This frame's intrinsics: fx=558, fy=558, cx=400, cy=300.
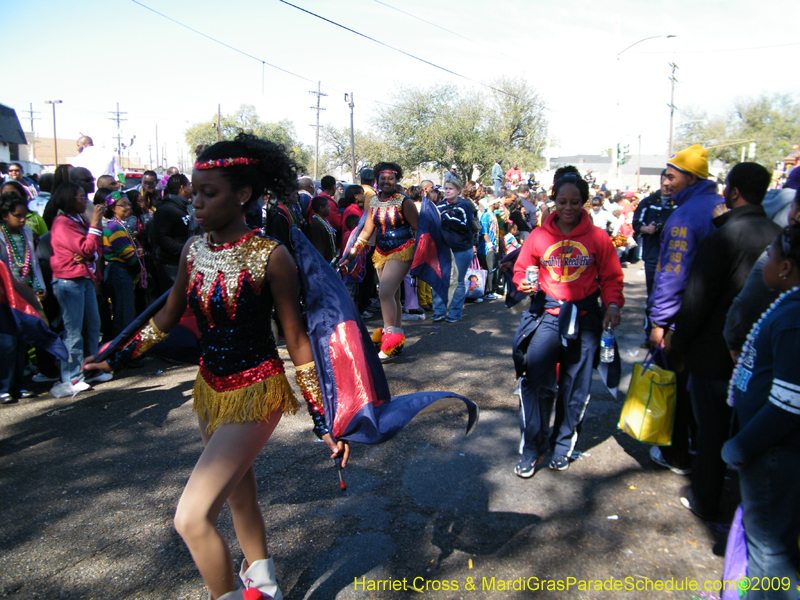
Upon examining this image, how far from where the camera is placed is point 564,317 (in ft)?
11.9

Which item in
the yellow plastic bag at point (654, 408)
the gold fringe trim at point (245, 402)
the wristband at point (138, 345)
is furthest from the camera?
the yellow plastic bag at point (654, 408)

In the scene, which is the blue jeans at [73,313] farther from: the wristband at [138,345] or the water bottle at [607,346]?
the water bottle at [607,346]

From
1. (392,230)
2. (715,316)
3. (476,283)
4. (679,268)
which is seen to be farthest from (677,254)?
(476,283)

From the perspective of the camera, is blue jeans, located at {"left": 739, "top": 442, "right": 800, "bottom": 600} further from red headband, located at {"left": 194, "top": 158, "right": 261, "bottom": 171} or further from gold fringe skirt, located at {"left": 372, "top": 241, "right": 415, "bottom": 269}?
gold fringe skirt, located at {"left": 372, "top": 241, "right": 415, "bottom": 269}

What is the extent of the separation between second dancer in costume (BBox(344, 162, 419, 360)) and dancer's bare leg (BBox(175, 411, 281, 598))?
418 cm

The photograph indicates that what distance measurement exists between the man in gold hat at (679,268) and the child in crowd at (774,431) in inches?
51.7

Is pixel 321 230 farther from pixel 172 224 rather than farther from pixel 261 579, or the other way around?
pixel 261 579

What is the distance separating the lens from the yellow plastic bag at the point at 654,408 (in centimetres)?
356

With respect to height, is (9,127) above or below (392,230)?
above

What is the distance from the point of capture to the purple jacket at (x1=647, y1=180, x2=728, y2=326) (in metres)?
3.43

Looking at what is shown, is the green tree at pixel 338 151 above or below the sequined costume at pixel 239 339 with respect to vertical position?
above

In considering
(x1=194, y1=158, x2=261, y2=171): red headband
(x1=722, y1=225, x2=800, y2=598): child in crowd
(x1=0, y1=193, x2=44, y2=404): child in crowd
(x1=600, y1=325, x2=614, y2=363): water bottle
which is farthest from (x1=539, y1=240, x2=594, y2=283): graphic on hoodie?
(x1=0, y1=193, x2=44, y2=404): child in crowd

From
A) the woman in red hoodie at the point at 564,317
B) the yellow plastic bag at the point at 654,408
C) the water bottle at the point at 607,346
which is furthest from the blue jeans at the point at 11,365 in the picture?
the yellow plastic bag at the point at 654,408

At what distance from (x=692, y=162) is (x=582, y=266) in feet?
4.16
